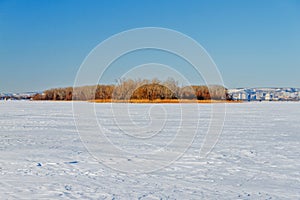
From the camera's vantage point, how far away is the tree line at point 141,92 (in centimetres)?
4259

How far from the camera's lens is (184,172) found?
21.1 ft

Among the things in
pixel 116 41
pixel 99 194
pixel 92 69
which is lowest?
Answer: pixel 99 194

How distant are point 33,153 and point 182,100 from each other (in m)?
47.9

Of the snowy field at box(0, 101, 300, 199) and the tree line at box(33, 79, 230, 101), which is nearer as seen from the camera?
the snowy field at box(0, 101, 300, 199)

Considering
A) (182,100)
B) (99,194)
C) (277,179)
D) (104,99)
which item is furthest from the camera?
(104,99)

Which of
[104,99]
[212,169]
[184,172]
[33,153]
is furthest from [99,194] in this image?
[104,99]

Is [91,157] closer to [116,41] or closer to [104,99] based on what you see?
[116,41]

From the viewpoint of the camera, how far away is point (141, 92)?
171 feet

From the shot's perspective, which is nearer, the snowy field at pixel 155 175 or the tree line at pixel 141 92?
the snowy field at pixel 155 175

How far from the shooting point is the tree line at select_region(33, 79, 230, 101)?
42591 mm

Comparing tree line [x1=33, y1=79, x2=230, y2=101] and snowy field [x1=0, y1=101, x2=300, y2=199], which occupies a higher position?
tree line [x1=33, y1=79, x2=230, y2=101]

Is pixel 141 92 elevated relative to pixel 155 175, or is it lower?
elevated

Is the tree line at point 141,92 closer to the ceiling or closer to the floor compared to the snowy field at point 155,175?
closer to the ceiling

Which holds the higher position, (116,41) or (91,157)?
(116,41)
